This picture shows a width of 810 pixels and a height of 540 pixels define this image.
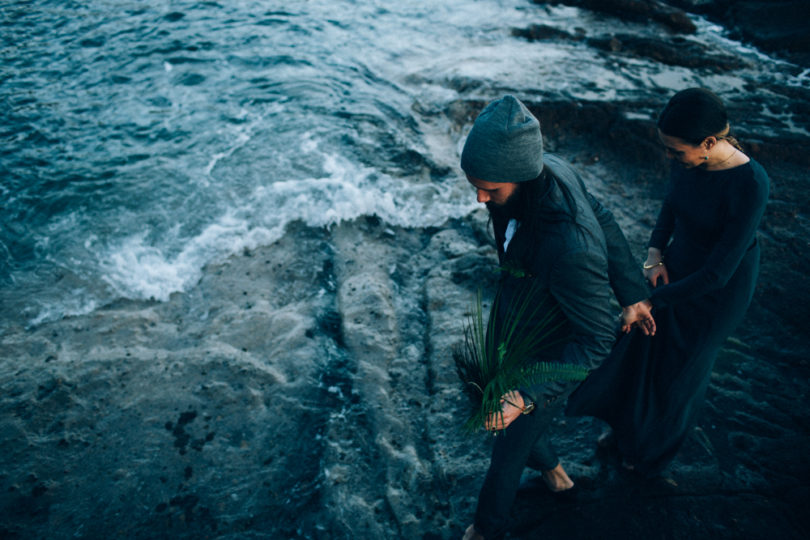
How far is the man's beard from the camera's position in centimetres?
186

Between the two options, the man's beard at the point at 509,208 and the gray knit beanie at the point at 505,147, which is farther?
the man's beard at the point at 509,208

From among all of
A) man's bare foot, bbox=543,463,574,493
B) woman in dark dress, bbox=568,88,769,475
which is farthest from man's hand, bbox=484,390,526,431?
man's bare foot, bbox=543,463,574,493

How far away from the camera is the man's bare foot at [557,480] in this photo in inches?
102

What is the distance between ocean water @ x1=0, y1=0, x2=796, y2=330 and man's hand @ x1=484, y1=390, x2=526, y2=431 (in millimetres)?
3220

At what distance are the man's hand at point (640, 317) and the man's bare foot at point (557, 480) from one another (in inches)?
36.2

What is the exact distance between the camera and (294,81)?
24.3 feet

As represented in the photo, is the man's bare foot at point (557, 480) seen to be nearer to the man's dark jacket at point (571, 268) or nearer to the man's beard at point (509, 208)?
the man's dark jacket at point (571, 268)

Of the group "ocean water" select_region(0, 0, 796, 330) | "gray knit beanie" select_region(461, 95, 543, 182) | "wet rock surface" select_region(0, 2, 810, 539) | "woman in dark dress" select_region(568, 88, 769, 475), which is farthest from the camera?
"ocean water" select_region(0, 0, 796, 330)

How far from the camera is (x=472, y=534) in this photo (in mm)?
2396

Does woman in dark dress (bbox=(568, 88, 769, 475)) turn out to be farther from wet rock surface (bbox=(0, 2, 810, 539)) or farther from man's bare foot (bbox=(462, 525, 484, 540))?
man's bare foot (bbox=(462, 525, 484, 540))

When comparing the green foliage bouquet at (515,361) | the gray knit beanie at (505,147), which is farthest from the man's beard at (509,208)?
the green foliage bouquet at (515,361)

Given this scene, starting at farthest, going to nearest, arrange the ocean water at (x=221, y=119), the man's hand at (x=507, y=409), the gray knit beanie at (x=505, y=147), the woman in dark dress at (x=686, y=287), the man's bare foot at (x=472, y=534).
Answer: the ocean water at (x=221, y=119)
the man's bare foot at (x=472, y=534)
the woman in dark dress at (x=686, y=287)
the man's hand at (x=507, y=409)
the gray knit beanie at (x=505, y=147)

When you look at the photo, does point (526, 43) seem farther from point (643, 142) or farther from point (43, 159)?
point (43, 159)

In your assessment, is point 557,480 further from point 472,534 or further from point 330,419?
point 330,419
